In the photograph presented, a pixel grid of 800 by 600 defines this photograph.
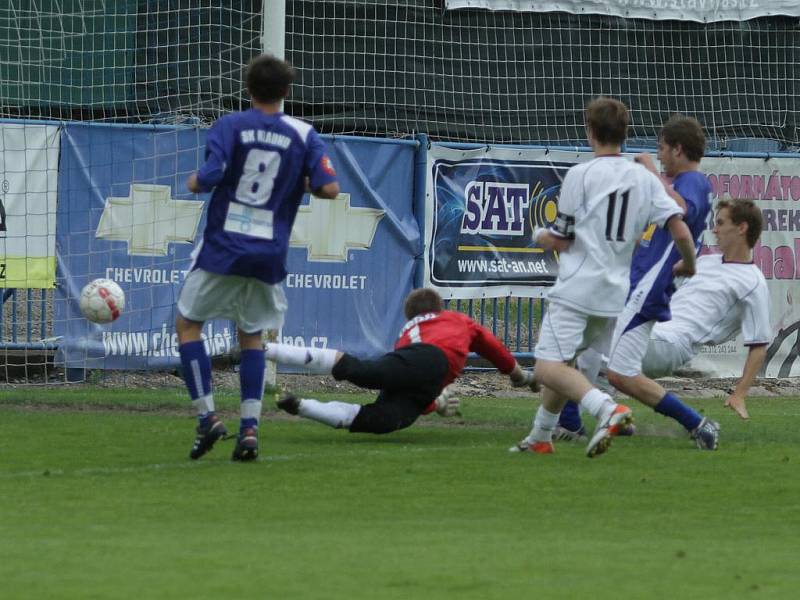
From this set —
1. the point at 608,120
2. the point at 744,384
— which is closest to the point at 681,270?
the point at 608,120

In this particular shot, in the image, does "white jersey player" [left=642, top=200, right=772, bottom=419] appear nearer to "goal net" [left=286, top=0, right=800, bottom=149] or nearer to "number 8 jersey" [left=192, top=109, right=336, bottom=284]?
"number 8 jersey" [left=192, top=109, right=336, bottom=284]

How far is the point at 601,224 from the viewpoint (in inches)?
315

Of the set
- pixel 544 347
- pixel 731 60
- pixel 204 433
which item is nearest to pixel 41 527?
pixel 204 433

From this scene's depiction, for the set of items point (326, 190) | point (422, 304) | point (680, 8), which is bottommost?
point (422, 304)

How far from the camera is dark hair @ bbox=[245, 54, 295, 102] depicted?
7.74m

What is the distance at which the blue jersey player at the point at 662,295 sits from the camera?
8789mm

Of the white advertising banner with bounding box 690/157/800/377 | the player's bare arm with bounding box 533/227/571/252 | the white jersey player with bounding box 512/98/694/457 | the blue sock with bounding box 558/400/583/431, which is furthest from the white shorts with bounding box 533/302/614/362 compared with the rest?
the white advertising banner with bounding box 690/157/800/377

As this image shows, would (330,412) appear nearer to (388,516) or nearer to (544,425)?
(544,425)

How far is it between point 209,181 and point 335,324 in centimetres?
706

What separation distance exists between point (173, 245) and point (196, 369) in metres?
5.99

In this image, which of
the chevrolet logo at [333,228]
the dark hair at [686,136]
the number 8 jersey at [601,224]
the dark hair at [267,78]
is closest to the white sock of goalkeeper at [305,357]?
the number 8 jersey at [601,224]

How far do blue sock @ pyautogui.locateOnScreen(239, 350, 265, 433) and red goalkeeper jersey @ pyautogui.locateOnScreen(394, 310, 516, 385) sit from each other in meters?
1.32

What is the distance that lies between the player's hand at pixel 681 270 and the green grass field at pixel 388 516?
988mm

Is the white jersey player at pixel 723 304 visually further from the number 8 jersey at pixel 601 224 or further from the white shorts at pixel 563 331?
the number 8 jersey at pixel 601 224
